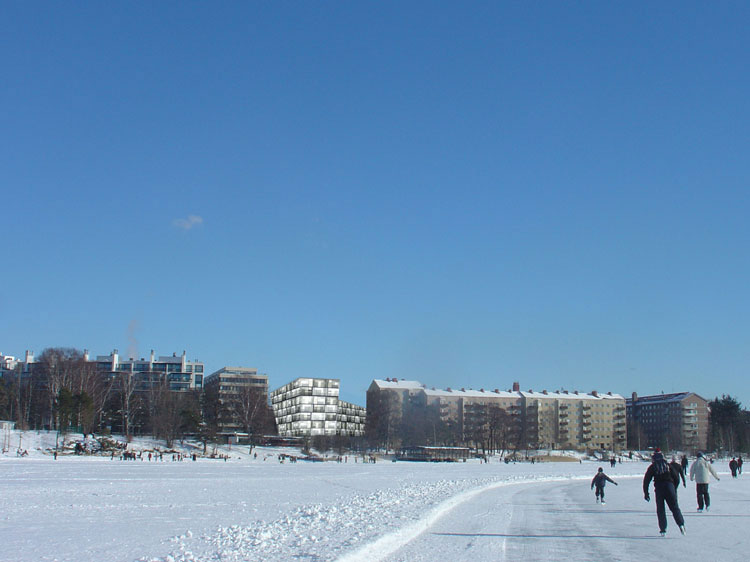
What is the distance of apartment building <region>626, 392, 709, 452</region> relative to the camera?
530ft

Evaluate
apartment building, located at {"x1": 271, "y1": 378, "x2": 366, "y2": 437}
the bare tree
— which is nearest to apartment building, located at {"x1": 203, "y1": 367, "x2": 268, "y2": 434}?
apartment building, located at {"x1": 271, "y1": 378, "x2": 366, "y2": 437}

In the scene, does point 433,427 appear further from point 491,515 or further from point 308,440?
point 491,515

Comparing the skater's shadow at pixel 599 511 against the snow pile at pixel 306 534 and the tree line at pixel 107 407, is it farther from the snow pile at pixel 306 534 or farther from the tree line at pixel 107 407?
the tree line at pixel 107 407

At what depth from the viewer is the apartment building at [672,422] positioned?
16162cm

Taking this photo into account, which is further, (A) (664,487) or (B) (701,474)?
(B) (701,474)

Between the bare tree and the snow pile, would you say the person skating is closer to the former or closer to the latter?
the snow pile

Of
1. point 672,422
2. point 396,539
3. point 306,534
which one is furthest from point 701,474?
point 672,422

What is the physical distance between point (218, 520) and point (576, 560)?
9.77m

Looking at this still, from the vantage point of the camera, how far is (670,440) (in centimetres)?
16312

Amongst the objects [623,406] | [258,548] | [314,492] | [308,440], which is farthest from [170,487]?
[623,406]

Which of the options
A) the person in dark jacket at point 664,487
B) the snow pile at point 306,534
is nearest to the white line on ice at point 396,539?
the snow pile at point 306,534

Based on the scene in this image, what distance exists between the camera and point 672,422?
169 meters

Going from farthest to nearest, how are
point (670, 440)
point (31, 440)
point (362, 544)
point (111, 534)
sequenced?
point (670, 440) → point (31, 440) → point (111, 534) → point (362, 544)

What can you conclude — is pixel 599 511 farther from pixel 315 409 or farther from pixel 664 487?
pixel 315 409
